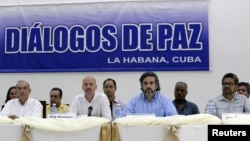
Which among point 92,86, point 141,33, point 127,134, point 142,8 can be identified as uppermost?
point 142,8

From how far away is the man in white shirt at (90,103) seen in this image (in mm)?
3954

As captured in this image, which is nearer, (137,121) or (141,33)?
(137,121)

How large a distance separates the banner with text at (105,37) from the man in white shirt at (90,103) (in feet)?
6.95

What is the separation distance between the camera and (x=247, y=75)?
5.86 m

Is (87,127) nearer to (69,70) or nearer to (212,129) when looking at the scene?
(212,129)

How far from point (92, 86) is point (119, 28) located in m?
2.27

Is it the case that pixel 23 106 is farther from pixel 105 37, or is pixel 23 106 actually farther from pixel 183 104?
pixel 105 37

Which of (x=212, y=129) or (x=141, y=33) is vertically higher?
(x=141, y=33)

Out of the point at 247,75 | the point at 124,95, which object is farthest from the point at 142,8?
the point at 247,75

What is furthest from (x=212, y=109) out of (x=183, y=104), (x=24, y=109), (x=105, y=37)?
(x=105, y=37)

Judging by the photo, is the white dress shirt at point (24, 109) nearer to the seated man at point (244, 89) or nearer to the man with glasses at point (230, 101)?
the man with glasses at point (230, 101)

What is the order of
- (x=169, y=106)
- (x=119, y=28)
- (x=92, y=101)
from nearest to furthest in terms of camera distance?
1. (x=169, y=106)
2. (x=92, y=101)
3. (x=119, y=28)

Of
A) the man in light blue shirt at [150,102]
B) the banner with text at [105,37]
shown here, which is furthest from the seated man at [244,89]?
the man in light blue shirt at [150,102]

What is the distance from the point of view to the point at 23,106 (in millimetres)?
4215
